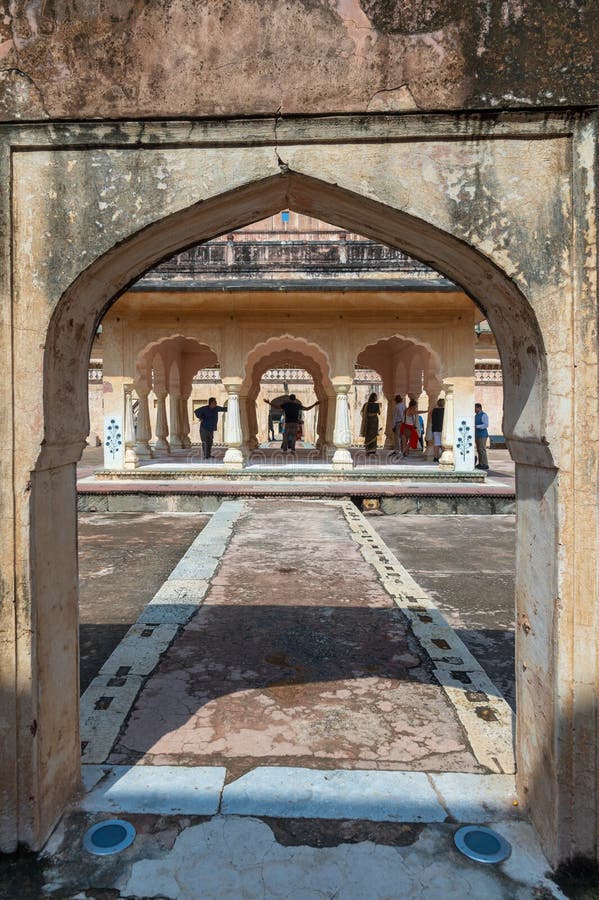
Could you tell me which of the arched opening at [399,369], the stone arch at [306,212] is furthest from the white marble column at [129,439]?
the stone arch at [306,212]

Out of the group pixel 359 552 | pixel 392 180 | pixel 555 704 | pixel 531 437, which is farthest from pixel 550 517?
pixel 359 552

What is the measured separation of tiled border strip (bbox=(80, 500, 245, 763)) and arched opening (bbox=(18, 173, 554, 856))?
393mm

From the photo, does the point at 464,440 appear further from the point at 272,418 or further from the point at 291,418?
the point at 272,418

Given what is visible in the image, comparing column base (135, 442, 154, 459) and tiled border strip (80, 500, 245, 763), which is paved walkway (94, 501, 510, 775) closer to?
tiled border strip (80, 500, 245, 763)

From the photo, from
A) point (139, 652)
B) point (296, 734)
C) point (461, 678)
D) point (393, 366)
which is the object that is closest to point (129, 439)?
point (393, 366)

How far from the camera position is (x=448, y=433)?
11.1m

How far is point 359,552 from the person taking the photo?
5.88 metres

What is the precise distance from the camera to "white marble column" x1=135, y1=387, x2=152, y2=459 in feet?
39.1

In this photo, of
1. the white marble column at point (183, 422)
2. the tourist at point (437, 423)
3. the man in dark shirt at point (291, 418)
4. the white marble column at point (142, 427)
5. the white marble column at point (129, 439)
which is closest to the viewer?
the white marble column at point (129, 439)

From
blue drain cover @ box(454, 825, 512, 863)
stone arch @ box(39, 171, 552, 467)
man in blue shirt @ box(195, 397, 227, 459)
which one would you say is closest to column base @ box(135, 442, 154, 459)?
man in blue shirt @ box(195, 397, 227, 459)

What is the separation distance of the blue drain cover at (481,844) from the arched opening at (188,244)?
286 millimetres

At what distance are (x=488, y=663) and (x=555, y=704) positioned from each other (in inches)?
63.0

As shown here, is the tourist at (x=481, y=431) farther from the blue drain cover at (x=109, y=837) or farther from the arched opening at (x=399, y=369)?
the blue drain cover at (x=109, y=837)

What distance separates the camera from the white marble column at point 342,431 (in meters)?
10.9
